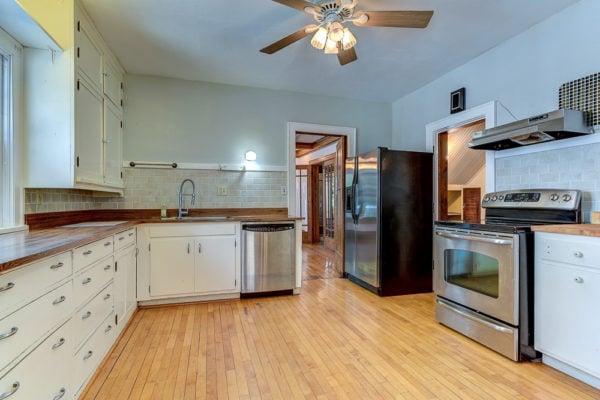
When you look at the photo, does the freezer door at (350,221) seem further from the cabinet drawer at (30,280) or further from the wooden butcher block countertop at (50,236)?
the cabinet drawer at (30,280)

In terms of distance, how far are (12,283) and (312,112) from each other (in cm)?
348

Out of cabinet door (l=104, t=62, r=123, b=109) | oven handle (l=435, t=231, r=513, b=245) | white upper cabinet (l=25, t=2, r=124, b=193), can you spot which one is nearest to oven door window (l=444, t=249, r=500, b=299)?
oven handle (l=435, t=231, r=513, b=245)

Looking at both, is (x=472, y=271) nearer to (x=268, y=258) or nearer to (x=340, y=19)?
(x=268, y=258)

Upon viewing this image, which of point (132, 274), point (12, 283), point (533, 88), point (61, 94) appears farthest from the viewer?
point (132, 274)

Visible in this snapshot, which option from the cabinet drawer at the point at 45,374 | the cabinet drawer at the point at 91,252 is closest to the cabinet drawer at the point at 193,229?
the cabinet drawer at the point at 91,252

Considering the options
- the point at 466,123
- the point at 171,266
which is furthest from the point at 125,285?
the point at 466,123

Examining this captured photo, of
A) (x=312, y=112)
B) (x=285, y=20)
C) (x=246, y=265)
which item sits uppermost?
(x=285, y=20)

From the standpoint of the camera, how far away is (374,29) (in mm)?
2488

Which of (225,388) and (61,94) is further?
(61,94)

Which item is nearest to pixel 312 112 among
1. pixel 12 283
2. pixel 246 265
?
pixel 246 265

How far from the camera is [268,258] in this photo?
3225mm

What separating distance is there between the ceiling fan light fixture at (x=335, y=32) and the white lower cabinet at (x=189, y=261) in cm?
194

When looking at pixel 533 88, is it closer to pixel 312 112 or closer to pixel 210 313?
pixel 312 112

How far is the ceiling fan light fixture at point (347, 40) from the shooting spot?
209 cm
